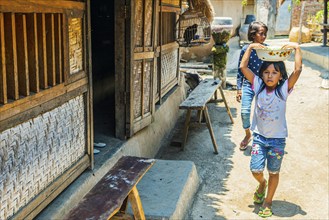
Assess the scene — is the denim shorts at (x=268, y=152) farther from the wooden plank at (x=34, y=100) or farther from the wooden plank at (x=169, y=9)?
the wooden plank at (x=169, y=9)

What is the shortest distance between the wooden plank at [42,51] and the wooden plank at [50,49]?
0.31ft

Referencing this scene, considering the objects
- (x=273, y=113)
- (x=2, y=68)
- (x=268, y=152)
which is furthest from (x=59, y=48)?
(x=268, y=152)

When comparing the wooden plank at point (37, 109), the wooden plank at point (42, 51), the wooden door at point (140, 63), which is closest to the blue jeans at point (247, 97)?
the wooden door at point (140, 63)

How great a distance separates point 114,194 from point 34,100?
Answer: 2.95 ft

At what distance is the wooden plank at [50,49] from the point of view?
310 cm

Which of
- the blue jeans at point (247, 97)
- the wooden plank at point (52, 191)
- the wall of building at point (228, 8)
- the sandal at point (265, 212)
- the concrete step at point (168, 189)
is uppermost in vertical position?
the wall of building at point (228, 8)

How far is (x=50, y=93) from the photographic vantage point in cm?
310

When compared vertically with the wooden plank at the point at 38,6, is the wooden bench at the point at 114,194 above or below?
below

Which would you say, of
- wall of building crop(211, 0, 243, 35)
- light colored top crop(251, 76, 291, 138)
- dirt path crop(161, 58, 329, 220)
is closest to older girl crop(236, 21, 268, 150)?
dirt path crop(161, 58, 329, 220)

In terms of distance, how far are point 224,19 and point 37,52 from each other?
13.7 metres

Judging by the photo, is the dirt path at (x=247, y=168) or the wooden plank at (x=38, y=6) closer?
the wooden plank at (x=38, y=6)

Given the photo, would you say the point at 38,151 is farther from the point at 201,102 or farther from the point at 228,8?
the point at 228,8

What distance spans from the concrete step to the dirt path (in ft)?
0.67

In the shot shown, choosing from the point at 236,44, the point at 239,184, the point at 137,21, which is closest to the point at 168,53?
the point at 137,21
